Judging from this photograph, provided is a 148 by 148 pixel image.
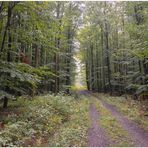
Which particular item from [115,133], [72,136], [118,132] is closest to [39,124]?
[72,136]

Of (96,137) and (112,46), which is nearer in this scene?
(96,137)

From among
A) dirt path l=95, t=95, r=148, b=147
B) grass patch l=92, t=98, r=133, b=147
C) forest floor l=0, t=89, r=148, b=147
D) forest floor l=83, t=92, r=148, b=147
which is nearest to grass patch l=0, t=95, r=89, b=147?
forest floor l=0, t=89, r=148, b=147

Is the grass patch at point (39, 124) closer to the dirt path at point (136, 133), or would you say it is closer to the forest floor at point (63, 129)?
the forest floor at point (63, 129)

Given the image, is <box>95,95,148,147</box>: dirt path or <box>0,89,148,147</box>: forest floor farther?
<box>95,95,148,147</box>: dirt path

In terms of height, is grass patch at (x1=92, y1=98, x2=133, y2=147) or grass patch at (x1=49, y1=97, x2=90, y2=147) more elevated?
grass patch at (x1=49, y1=97, x2=90, y2=147)

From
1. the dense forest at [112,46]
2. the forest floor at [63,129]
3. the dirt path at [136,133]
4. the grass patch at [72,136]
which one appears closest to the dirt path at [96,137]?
the forest floor at [63,129]

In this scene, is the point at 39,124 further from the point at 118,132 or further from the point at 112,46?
the point at 112,46

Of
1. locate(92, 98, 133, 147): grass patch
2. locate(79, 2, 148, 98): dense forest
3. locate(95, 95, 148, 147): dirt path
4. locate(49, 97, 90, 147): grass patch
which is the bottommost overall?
locate(95, 95, 148, 147): dirt path

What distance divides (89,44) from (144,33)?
88.9 ft

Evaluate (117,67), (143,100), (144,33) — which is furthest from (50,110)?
(117,67)

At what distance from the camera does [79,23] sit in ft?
104

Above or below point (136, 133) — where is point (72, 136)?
above

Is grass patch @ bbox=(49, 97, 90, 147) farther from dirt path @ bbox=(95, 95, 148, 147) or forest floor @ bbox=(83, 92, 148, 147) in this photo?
dirt path @ bbox=(95, 95, 148, 147)

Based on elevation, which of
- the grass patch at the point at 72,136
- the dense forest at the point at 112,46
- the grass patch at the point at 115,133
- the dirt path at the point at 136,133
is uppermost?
the dense forest at the point at 112,46
